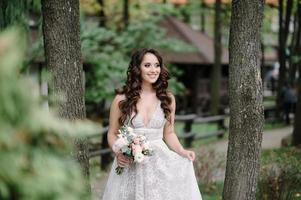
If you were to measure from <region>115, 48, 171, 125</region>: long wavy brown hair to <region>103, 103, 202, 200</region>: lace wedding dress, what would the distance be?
0.30ft

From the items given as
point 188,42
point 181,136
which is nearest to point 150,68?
point 181,136

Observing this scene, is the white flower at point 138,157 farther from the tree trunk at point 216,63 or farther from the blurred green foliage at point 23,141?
the tree trunk at point 216,63

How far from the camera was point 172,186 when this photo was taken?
19.8 feet

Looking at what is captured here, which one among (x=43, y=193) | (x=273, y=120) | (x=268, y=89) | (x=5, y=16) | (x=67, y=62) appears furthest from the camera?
(x=268, y=89)

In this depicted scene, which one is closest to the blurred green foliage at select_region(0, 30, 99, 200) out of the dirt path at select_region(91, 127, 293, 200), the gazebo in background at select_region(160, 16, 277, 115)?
the dirt path at select_region(91, 127, 293, 200)

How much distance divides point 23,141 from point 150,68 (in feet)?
12.0

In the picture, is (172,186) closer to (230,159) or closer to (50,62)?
(230,159)

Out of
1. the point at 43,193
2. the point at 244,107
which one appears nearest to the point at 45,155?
the point at 43,193

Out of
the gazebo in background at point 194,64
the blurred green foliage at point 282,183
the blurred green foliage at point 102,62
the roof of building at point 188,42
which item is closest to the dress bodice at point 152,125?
the blurred green foliage at point 282,183

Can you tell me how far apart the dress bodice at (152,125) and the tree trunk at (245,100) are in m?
0.83

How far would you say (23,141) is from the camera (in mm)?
2355

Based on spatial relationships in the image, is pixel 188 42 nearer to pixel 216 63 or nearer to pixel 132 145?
pixel 216 63

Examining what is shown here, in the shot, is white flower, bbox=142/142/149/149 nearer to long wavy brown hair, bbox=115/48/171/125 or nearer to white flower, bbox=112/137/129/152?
white flower, bbox=112/137/129/152

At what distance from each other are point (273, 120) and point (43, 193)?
83.5ft
